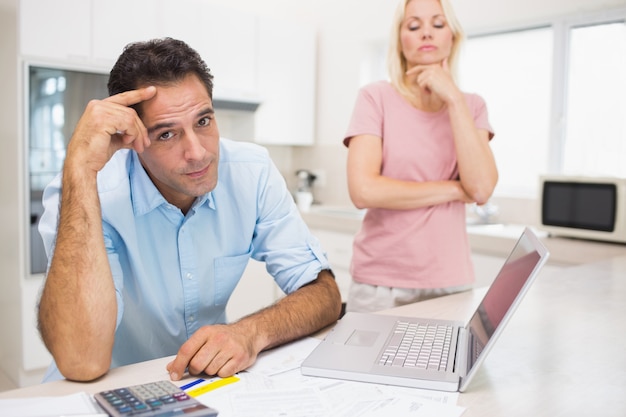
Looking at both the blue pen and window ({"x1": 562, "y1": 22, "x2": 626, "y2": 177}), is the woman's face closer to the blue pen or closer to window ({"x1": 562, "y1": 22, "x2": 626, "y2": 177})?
the blue pen

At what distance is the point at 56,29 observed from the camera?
305cm

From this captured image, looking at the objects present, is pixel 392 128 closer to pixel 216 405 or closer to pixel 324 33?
pixel 216 405

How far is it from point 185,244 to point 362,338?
1.57ft

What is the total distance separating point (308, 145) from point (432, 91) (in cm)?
275

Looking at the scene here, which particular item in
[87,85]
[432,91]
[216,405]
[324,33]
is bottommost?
[216,405]

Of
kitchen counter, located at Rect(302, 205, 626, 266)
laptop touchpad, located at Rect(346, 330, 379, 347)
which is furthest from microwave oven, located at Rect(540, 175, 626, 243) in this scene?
laptop touchpad, located at Rect(346, 330, 379, 347)

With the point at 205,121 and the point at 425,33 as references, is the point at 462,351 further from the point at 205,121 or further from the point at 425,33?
the point at 425,33

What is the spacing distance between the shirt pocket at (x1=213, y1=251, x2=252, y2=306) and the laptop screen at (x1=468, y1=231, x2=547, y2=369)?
0.58 m

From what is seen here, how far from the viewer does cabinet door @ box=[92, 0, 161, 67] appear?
3.21 meters

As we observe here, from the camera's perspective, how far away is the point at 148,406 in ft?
2.69

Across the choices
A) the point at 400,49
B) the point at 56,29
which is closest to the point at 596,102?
the point at 400,49

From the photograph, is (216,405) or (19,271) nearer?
(216,405)

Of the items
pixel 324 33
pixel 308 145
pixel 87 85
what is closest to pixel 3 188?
pixel 87 85

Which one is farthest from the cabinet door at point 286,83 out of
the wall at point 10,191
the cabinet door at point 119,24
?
the wall at point 10,191
